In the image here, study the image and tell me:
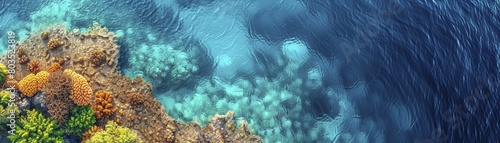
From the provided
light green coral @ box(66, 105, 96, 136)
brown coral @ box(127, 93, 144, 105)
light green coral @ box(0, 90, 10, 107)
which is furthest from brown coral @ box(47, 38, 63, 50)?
brown coral @ box(127, 93, 144, 105)

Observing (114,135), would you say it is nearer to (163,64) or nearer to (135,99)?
(135,99)

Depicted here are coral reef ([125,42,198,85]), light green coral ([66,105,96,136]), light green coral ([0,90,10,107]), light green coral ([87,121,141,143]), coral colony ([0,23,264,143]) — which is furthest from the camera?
coral reef ([125,42,198,85])

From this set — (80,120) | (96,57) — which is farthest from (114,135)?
(96,57)

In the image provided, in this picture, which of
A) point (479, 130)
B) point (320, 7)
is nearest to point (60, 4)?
point (320, 7)

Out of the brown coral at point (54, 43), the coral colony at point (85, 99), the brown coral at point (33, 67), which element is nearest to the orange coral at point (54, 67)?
the coral colony at point (85, 99)

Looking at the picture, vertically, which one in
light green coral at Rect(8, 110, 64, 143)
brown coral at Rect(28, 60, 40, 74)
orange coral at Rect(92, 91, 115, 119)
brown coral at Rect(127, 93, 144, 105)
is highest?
brown coral at Rect(28, 60, 40, 74)

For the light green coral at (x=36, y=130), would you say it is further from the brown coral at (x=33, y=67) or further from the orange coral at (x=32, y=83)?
the brown coral at (x=33, y=67)

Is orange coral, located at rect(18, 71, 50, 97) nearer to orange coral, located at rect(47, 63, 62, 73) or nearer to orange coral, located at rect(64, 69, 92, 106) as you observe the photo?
orange coral, located at rect(47, 63, 62, 73)
